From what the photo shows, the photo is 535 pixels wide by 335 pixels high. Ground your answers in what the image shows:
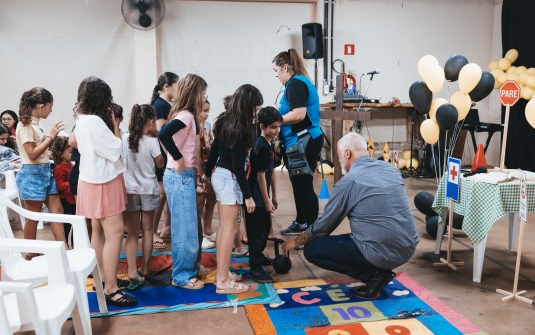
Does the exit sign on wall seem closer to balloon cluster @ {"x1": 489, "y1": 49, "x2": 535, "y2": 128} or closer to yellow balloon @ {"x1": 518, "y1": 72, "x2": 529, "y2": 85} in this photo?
balloon cluster @ {"x1": 489, "y1": 49, "x2": 535, "y2": 128}

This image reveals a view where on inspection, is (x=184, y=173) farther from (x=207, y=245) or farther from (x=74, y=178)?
(x=207, y=245)

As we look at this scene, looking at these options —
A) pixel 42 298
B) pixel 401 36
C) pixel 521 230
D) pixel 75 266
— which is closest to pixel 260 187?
pixel 75 266

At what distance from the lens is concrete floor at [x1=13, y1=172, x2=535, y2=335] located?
2.46 metres

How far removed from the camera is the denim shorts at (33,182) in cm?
333

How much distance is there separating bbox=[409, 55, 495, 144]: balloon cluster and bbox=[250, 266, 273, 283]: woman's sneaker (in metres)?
1.83

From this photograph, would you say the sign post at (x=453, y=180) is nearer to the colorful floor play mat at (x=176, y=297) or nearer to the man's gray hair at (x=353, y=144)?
the man's gray hair at (x=353, y=144)

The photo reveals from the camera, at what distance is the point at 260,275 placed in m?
3.04

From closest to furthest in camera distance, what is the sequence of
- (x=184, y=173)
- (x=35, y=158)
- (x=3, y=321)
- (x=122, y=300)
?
(x=3, y=321) < (x=122, y=300) < (x=184, y=173) < (x=35, y=158)

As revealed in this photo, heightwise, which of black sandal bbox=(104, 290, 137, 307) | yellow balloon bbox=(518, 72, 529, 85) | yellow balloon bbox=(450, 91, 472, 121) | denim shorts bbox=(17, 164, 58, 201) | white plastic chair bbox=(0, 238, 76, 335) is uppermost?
yellow balloon bbox=(518, 72, 529, 85)

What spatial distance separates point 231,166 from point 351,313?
109 cm

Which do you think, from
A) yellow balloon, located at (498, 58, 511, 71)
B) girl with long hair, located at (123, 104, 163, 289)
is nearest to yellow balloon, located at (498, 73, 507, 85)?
yellow balloon, located at (498, 58, 511, 71)

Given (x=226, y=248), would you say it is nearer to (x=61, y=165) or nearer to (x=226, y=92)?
(x=61, y=165)

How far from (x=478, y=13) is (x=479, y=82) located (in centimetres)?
511

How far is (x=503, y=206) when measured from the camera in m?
2.94
